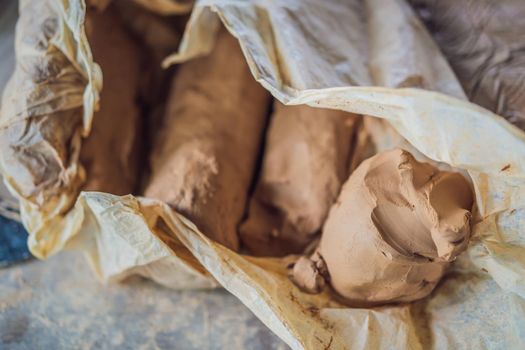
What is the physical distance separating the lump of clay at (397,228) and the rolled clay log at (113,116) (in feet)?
1.30

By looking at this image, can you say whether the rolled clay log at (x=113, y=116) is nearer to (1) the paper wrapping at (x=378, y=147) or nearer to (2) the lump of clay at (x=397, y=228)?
(1) the paper wrapping at (x=378, y=147)

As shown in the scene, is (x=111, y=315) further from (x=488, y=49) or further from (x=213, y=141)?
(x=488, y=49)

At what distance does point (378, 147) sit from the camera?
95 cm

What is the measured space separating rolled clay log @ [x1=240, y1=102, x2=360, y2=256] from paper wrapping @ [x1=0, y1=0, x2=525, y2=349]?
7 cm

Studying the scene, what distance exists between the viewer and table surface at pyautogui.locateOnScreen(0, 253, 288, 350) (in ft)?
2.95

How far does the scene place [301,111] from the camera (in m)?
A: 1.00

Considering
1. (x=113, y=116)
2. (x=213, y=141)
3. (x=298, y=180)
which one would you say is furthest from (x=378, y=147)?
(x=113, y=116)

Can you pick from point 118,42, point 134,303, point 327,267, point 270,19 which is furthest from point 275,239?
point 118,42

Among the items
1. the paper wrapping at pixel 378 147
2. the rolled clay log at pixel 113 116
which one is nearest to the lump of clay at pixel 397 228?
the paper wrapping at pixel 378 147

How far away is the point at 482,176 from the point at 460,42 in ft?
1.01

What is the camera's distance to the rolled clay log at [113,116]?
952 millimetres

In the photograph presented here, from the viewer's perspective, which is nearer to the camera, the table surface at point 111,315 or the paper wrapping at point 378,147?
the paper wrapping at point 378,147

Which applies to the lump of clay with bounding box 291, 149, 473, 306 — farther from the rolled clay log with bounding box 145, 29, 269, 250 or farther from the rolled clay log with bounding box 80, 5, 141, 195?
the rolled clay log with bounding box 80, 5, 141, 195

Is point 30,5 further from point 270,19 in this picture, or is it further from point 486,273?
point 486,273
